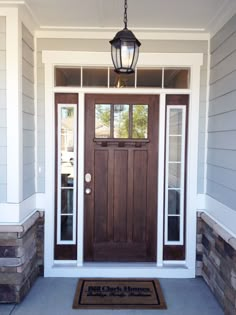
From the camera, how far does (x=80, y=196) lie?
389 centimetres

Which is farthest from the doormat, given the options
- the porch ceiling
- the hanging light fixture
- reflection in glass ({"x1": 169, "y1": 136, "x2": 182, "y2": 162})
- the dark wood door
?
the porch ceiling

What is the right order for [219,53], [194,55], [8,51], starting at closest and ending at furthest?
[8,51] < [219,53] < [194,55]

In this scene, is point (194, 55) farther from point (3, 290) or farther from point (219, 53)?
point (3, 290)

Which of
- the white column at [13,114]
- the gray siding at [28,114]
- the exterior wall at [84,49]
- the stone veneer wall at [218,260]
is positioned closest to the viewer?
the stone veneer wall at [218,260]

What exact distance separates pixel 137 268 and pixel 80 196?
1.03 meters

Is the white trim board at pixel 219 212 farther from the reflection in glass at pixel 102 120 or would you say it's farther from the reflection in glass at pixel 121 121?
the reflection in glass at pixel 102 120

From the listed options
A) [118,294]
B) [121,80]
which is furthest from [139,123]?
[118,294]

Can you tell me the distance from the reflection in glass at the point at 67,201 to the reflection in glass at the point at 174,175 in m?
1.15

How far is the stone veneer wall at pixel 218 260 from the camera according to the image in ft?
9.44

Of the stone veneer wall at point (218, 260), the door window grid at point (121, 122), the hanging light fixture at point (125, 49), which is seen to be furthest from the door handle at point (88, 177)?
the hanging light fixture at point (125, 49)

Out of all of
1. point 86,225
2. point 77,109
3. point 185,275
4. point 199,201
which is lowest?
point 185,275

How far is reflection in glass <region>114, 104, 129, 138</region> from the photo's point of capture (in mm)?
3895

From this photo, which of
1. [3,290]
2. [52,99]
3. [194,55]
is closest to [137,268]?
[3,290]

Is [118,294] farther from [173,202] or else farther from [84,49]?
[84,49]
